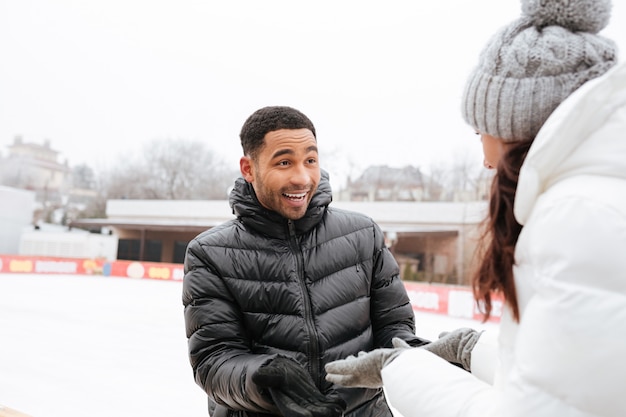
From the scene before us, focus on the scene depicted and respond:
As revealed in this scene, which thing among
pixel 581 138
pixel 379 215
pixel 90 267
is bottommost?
pixel 90 267

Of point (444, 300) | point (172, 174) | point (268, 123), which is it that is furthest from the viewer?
point (172, 174)

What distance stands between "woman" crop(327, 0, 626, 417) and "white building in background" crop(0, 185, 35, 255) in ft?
93.1

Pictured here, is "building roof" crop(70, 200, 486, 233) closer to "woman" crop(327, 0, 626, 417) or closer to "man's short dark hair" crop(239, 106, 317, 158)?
"man's short dark hair" crop(239, 106, 317, 158)

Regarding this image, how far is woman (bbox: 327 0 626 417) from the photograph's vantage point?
627mm

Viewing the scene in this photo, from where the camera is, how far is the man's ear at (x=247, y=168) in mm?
1449

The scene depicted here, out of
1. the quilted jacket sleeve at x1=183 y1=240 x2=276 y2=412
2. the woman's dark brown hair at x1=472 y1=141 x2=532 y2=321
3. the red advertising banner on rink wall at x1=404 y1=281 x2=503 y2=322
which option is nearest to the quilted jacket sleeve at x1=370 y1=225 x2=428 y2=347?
the quilted jacket sleeve at x1=183 y1=240 x2=276 y2=412

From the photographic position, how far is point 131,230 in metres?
23.9

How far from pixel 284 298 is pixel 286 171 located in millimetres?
336

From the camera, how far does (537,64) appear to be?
0.80m

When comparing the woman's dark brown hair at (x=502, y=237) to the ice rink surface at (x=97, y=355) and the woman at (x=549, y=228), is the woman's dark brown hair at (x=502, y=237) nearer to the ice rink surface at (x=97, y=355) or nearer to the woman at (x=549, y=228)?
the woman at (x=549, y=228)

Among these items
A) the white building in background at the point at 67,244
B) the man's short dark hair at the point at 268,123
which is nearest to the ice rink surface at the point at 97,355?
the man's short dark hair at the point at 268,123

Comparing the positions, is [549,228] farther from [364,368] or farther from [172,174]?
[172,174]

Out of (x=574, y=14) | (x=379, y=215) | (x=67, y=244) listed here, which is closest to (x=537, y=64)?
(x=574, y=14)

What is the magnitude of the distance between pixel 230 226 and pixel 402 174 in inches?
1281
